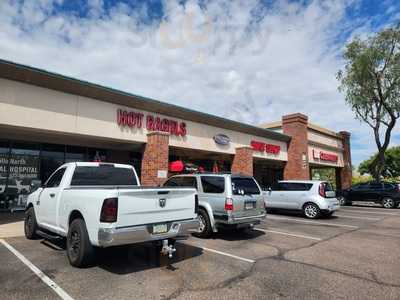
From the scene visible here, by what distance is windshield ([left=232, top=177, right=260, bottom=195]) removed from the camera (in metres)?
8.38

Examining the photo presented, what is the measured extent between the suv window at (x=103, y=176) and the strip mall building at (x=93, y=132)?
215 inches

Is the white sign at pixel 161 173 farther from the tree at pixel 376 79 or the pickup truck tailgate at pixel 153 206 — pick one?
the tree at pixel 376 79

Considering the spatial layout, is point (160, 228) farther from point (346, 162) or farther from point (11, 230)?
point (346, 162)

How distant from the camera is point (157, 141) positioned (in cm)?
1389

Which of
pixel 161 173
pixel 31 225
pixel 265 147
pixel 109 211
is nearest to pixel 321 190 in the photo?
pixel 161 173

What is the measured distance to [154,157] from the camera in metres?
13.8

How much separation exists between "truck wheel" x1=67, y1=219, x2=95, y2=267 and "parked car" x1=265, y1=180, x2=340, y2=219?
10.3 m

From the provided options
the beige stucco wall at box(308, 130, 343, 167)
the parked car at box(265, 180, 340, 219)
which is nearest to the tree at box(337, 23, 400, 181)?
A: the beige stucco wall at box(308, 130, 343, 167)

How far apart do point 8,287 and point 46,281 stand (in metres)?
0.52

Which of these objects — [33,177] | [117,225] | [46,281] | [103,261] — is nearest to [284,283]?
[117,225]

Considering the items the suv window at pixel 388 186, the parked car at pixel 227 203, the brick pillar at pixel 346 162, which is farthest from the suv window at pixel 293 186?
the brick pillar at pixel 346 162

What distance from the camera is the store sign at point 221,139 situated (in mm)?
17859

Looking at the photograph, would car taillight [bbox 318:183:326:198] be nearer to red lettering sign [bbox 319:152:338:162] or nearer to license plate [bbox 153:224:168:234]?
license plate [bbox 153:224:168:234]

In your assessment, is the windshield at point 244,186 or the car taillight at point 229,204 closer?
the car taillight at point 229,204
